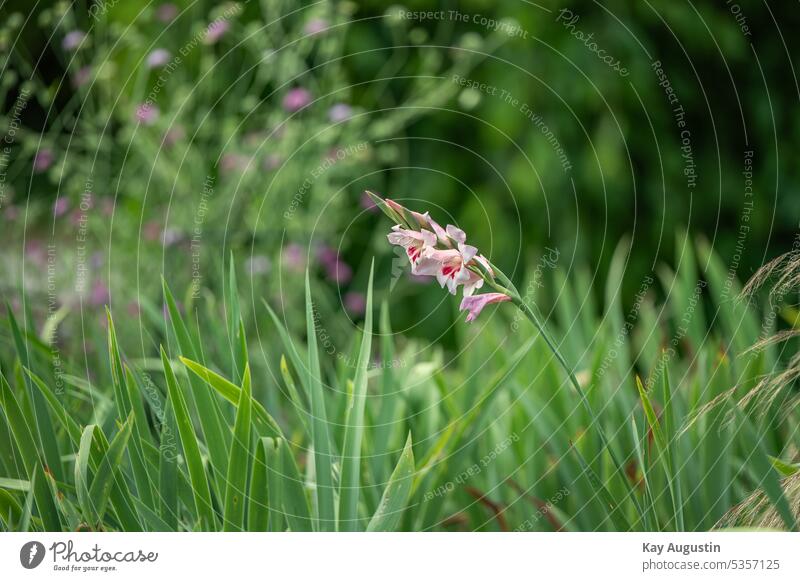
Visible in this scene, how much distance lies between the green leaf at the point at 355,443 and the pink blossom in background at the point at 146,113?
3.74 ft

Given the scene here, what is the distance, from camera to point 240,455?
1.02 meters

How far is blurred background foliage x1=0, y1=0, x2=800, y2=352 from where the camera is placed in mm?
2086

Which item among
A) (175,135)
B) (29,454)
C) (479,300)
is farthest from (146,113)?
(479,300)

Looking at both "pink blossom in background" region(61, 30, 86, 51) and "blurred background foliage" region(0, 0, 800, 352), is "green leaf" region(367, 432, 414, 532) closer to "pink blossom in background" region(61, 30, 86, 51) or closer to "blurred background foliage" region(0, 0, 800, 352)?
"blurred background foliage" region(0, 0, 800, 352)

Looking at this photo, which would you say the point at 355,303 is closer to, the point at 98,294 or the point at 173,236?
the point at 173,236

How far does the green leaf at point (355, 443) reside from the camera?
107cm

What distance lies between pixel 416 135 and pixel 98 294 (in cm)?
102

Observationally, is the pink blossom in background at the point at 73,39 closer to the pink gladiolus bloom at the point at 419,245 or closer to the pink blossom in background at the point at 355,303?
the pink blossom in background at the point at 355,303

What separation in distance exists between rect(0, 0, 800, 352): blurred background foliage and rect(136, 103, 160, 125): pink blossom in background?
12 mm

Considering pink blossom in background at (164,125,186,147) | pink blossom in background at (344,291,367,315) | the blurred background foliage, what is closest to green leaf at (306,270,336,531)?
the blurred background foliage

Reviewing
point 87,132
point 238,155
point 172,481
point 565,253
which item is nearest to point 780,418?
point 172,481

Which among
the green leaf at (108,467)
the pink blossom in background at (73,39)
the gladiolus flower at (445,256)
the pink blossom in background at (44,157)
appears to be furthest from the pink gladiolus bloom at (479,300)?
the pink blossom in background at (44,157)

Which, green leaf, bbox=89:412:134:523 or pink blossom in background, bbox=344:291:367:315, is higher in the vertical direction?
green leaf, bbox=89:412:134:523
